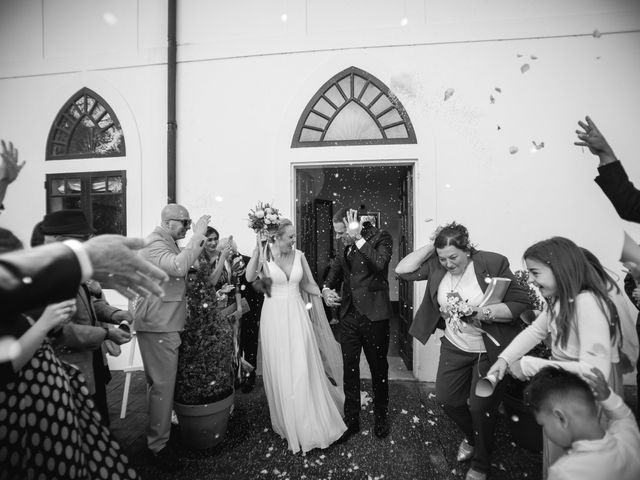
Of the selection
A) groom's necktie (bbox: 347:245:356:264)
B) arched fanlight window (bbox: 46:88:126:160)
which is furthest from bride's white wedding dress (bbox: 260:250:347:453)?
arched fanlight window (bbox: 46:88:126:160)

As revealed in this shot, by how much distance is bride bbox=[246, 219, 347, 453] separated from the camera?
3359mm

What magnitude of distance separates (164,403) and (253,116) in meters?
4.19

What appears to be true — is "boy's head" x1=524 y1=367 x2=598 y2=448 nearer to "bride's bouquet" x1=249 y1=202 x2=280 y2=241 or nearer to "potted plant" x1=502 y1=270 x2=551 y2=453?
"potted plant" x1=502 y1=270 x2=551 y2=453

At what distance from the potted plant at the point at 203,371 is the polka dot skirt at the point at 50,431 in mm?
1358

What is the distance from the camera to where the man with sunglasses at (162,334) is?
3270 mm

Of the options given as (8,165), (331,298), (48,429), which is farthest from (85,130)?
(48,429)

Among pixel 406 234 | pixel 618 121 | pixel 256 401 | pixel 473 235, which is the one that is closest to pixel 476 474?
pixel 256 401

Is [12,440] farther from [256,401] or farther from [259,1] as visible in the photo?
[259,1]

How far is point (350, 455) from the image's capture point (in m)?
3.27

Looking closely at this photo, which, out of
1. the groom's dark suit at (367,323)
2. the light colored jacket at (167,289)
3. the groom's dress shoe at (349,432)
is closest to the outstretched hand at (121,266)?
the light colored jacket at (167,289)

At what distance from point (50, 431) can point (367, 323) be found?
2808 millimetres

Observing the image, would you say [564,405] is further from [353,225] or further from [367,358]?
[353,225]

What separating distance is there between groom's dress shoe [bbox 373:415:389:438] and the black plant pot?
49.8 inches

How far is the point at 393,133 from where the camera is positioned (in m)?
5.13
